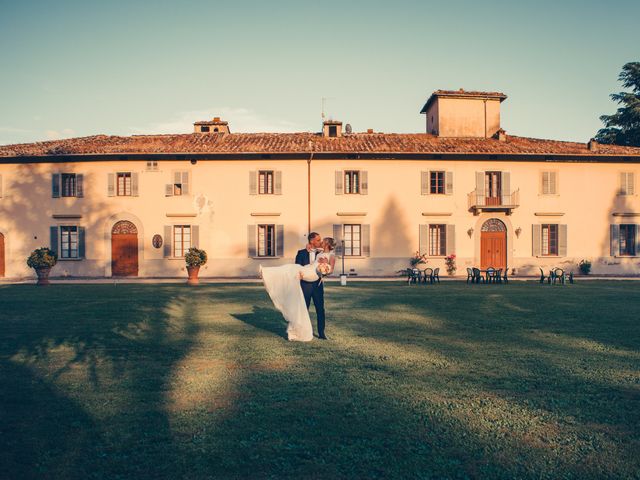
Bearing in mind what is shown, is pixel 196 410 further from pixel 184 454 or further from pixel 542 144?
pixel 542 144

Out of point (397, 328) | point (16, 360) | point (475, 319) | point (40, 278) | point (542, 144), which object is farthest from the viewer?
point (542, 144)

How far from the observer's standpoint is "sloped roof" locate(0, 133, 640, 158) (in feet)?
76.1

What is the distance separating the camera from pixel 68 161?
77.1 ft

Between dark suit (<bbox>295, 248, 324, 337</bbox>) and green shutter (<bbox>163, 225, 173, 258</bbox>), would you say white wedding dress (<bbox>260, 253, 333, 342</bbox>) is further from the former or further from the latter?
green shutter (<bbox>163, 225, 173, 258</bbox>)

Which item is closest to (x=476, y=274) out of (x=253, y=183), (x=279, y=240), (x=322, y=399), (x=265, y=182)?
(x=279, y=240)

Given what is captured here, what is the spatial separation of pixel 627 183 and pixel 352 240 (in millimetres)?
14260

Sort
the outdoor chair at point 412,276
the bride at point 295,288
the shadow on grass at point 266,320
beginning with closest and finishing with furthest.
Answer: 1. the bride at point 295,288
2. the shadow on grass at point 266,320
3. the outdoor chair at point 412,276

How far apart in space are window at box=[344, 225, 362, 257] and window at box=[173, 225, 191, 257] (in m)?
7.67

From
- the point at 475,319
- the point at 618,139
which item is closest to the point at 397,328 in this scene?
the point at 475,319

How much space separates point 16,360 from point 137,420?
317cm

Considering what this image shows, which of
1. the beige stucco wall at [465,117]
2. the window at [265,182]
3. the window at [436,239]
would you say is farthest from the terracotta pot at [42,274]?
the beige stucco wall at [465,117]

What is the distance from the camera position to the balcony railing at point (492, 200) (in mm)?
23641

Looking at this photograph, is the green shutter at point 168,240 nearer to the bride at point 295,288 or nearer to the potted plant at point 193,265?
the potted plant at point 193,265

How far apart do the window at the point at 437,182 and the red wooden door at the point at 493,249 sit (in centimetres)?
308
